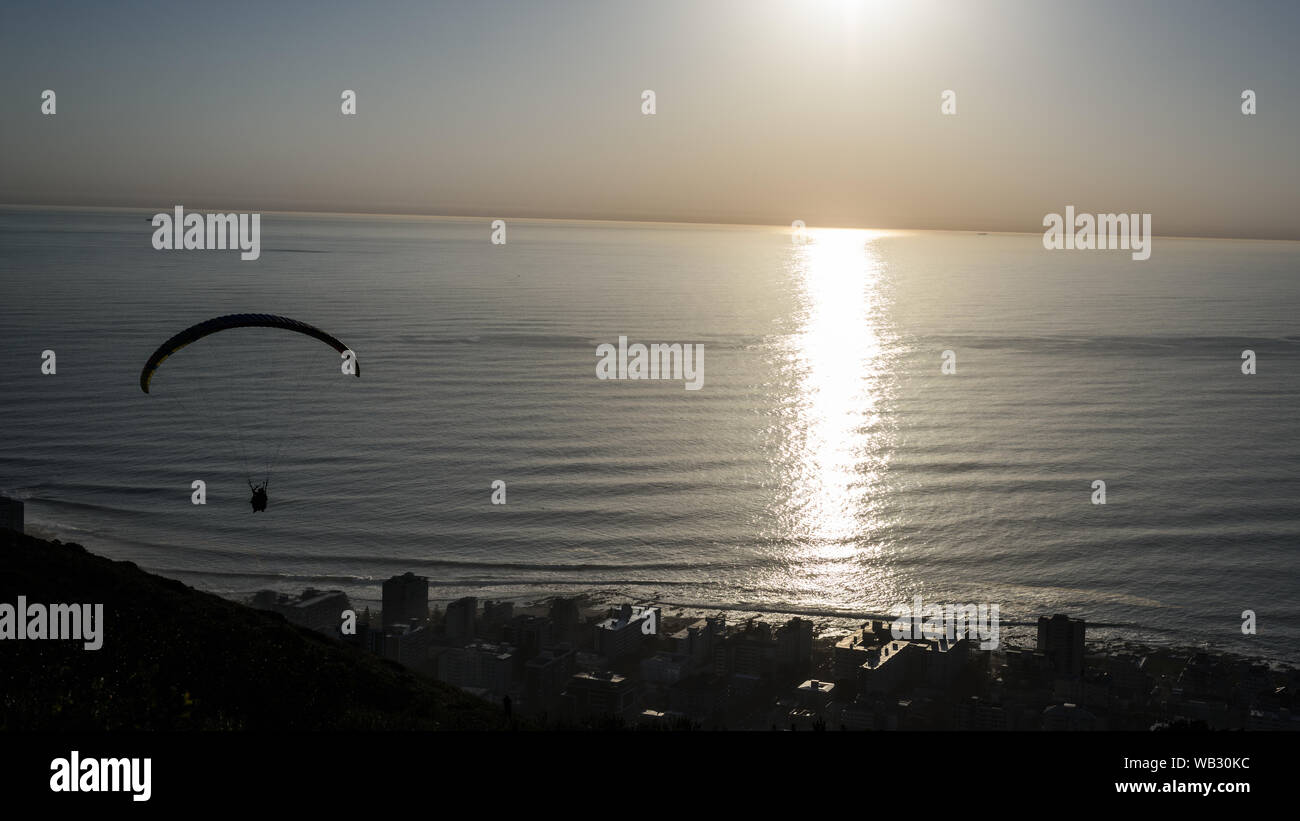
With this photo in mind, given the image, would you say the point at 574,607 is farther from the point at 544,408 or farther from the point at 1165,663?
the point at 544,408

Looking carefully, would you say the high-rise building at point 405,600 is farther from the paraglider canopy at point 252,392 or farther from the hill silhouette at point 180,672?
the paraglider canopy at point 252,392

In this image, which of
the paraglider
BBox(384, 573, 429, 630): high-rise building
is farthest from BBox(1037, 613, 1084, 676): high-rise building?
the paraglider

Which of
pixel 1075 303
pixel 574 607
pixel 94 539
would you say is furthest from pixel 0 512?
pixel 1075 303

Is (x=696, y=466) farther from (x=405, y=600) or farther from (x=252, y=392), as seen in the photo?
(x=252, y=392)
